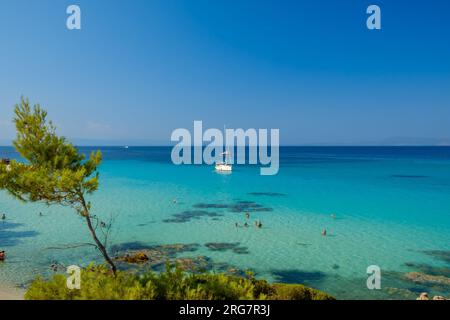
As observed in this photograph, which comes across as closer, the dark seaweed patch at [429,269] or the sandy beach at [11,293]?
the sandy beach at [11,293]

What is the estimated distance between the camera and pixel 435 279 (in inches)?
795

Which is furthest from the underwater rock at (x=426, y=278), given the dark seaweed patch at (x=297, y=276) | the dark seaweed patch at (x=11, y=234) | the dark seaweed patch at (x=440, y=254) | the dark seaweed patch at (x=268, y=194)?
the dark seaweed patch at (x=11, y=234)

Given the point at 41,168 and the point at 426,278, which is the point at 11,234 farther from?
the point at 426,278

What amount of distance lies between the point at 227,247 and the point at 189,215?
12.7m

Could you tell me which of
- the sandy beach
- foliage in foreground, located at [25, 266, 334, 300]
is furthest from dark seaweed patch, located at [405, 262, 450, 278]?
the sandy beach

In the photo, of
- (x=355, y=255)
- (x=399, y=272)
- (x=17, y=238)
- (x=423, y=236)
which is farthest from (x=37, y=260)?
(x=423, y=236)

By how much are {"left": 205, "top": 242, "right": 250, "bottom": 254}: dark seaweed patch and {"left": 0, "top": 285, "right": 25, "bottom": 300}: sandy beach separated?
45.8ft

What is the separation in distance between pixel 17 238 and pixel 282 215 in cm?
2980

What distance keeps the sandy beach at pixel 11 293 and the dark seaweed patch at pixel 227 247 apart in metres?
14.0

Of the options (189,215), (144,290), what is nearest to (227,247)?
(189,215)

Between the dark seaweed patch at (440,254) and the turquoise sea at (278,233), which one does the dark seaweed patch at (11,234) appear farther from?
the dark seaweed patch at (440,254)

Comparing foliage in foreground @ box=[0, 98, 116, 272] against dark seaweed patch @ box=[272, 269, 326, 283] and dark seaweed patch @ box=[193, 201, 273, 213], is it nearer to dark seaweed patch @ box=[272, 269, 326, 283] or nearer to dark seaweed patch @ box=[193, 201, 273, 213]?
dark seaweed patch @ box=[272, 269, 326, 283]

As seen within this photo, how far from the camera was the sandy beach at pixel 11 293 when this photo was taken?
16286 millimetres
